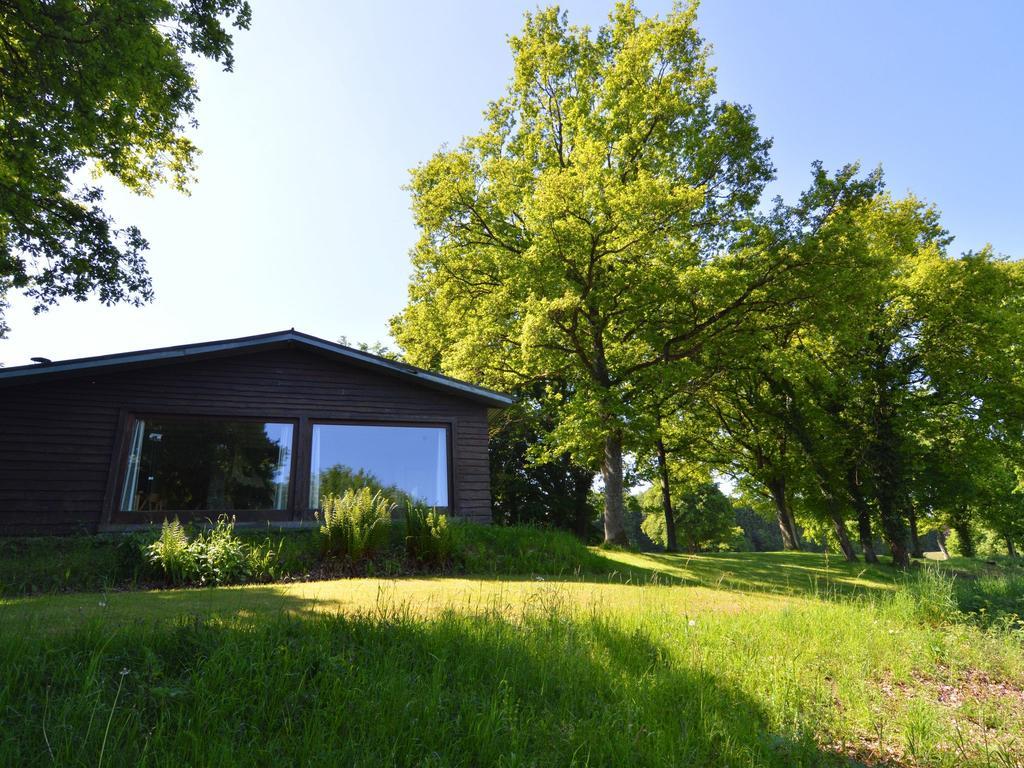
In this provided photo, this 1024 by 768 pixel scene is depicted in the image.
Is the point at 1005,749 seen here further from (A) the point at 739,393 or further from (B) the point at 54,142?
(A) the point at 739,393

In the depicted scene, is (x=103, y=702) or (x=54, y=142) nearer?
(x=103, y=702)

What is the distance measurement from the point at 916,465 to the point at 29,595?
24140mm

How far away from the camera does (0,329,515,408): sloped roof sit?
10555 millimetres

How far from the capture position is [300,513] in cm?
1209

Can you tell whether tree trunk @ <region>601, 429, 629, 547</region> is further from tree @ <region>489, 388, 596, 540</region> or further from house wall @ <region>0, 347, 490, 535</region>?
tree @ <region>489, 388, 596, 540</region>

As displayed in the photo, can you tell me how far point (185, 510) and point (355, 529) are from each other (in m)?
4.76

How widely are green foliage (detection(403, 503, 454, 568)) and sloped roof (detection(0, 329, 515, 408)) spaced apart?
4070 mm

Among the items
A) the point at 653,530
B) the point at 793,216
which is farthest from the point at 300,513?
the point at 653,530

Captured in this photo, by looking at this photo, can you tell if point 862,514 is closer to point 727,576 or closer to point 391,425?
point 727,576

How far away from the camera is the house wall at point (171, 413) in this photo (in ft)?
34.8

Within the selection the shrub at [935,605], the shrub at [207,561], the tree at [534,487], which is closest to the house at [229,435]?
the shrub at [207,561]

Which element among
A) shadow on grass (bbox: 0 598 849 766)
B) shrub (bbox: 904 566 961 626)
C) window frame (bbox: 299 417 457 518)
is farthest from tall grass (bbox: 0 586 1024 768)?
window frame (bbox: 299 417 457 518)

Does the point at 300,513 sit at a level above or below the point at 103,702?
above

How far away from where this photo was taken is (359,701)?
3.50 metres
